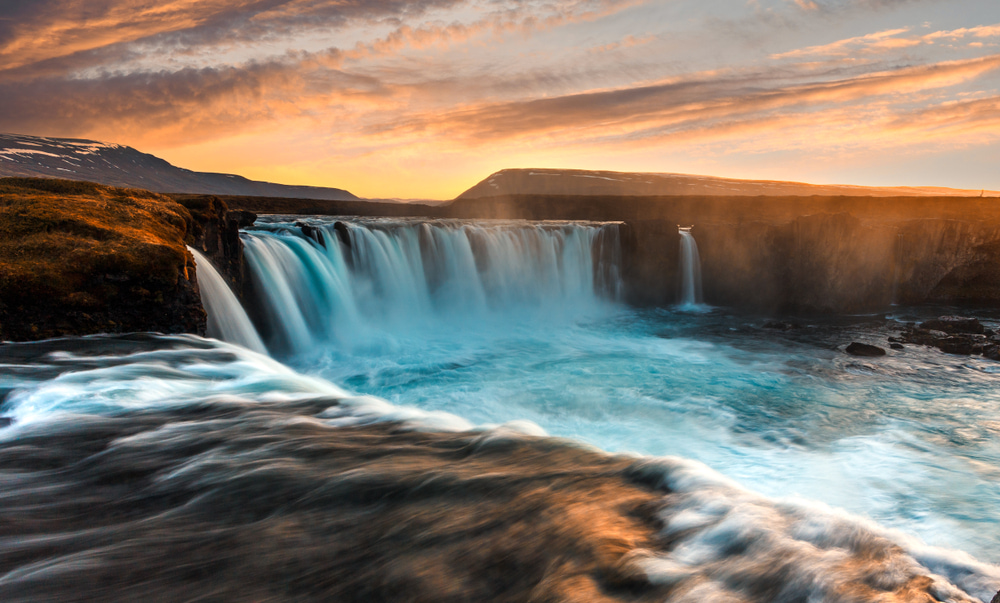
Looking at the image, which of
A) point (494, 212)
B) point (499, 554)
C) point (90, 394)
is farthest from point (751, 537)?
point (494, 212)

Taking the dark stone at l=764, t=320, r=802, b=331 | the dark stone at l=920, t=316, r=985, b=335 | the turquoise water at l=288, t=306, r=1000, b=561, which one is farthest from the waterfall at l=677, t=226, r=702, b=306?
the dark stone at l=920, t=316, r=985, b=335

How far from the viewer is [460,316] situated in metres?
18.8

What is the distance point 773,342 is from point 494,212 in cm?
4390

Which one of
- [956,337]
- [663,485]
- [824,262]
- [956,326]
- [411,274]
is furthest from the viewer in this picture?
[824,262]

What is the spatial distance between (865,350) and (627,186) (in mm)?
101723

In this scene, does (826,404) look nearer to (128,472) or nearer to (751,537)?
(751,537)

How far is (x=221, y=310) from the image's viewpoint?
8.71 m

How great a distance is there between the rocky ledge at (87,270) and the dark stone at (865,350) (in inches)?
623

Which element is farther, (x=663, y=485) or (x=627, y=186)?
(x=627, y=186)

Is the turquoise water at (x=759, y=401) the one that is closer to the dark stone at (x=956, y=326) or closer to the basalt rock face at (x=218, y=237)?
the dark stone at (x=956, y=326)

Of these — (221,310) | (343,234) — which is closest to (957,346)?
(221,310)

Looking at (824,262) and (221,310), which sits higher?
(221,310)

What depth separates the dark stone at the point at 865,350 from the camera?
12.8 m

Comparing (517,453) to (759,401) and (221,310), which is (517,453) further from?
(759,401)
